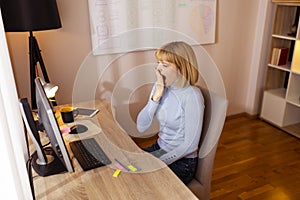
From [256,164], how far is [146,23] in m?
1.50

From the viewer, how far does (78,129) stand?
59.8 inches

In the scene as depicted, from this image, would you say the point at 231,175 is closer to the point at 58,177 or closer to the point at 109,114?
the point at 109,114

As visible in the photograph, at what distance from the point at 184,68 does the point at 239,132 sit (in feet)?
5.70

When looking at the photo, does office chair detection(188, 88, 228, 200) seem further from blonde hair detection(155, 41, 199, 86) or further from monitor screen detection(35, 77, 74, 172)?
monitor screen detection(35, 77, 74, 172)

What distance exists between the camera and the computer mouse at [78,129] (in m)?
1.50

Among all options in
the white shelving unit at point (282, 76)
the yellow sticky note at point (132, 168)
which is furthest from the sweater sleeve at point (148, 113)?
the white shelving unit at point (282, 76)

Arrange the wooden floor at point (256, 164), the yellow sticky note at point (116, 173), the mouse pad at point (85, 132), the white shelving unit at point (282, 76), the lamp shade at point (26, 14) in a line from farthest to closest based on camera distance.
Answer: the white shelving unit at point (282, 76), the wooden floor at point (256, 164), the lamp shade at point (26, 14), the mouse pad at point (85, 132), the yellow sticky note at point (116, 173)

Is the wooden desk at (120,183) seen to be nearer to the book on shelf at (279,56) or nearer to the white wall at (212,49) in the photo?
the white wall at (212,49)

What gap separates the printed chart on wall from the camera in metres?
2.27

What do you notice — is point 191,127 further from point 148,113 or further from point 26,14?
point 26,14

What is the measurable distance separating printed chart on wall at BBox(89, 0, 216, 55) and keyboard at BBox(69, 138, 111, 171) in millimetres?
1161

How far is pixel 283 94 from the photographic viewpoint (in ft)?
9.73

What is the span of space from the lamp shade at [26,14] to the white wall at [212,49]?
0.43 metres

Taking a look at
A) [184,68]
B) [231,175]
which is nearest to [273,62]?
[231,175]
